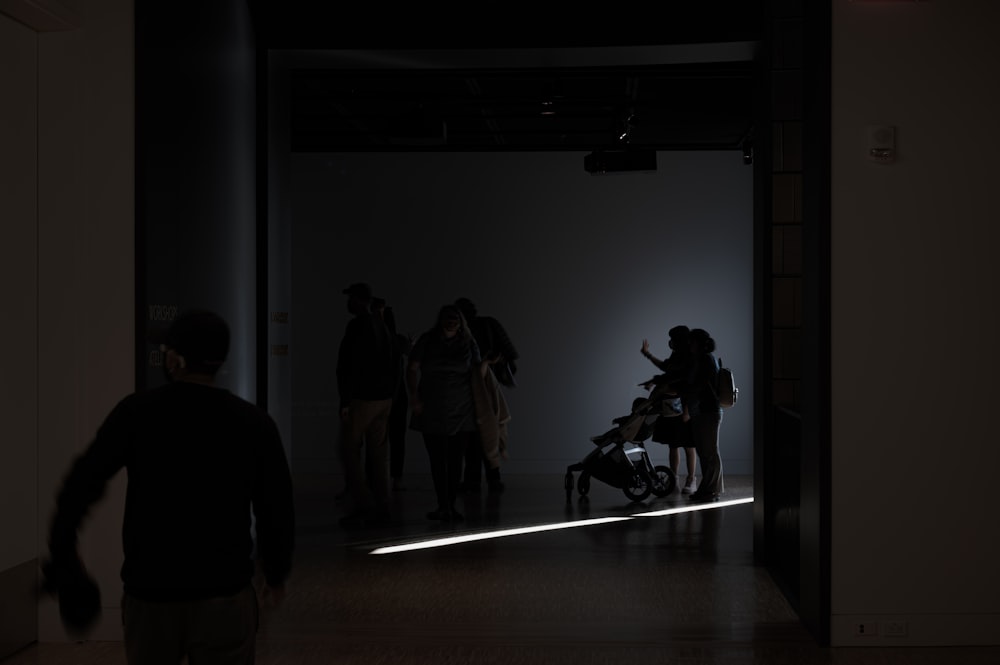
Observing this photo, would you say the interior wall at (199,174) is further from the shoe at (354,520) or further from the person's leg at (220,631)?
the person's leg at (220,631)

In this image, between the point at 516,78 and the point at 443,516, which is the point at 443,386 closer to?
the point at 443,516

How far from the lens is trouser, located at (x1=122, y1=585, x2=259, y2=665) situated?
2.64 meters

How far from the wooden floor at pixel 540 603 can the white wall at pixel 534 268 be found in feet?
11.6

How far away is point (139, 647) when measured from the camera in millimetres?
2645

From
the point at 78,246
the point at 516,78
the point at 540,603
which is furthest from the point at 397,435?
the point at 78,246

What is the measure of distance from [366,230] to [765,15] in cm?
605

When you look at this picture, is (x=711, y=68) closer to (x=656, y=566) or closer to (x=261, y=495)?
(x=656, y=566)

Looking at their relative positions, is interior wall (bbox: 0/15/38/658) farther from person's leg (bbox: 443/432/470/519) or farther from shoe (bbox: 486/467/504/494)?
shoe (bbox: 486/467/504/494)

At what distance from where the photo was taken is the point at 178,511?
2.65 meters

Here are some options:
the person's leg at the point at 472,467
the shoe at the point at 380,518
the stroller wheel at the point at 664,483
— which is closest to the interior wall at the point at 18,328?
the shoe at the point at 380,518

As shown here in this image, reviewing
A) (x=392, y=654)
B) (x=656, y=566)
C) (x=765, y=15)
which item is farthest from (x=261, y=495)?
(x=765, y=15)

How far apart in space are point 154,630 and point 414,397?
539 centimetres

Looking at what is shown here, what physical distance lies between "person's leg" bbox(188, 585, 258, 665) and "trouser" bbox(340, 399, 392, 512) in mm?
5095
